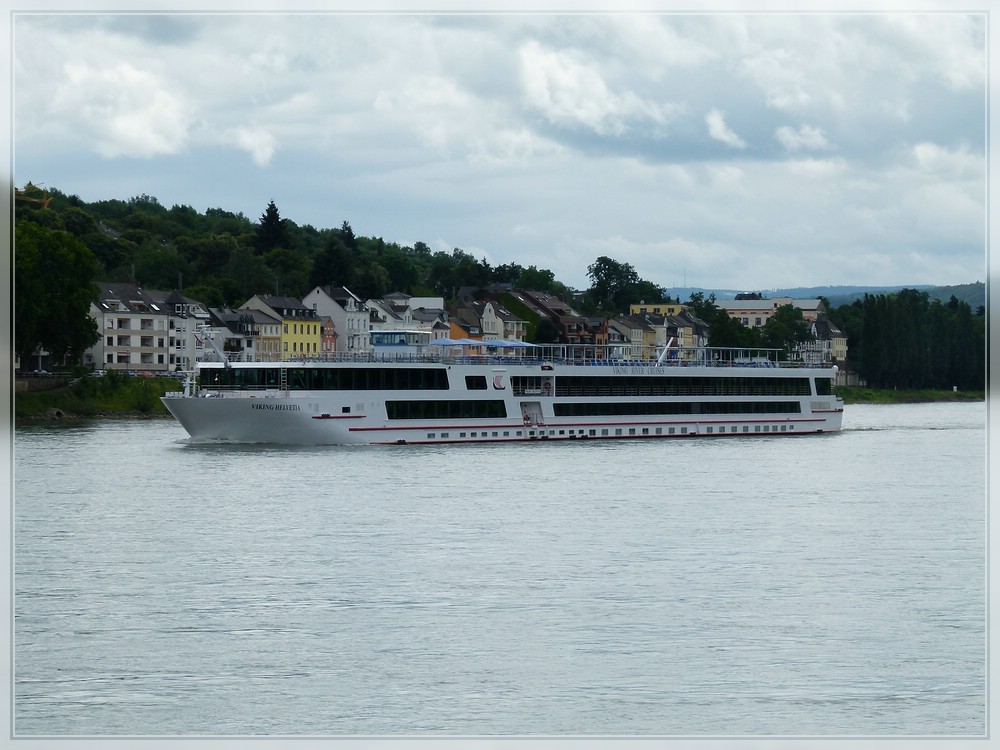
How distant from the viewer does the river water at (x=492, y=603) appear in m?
17.7

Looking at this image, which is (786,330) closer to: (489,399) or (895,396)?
(895,396)

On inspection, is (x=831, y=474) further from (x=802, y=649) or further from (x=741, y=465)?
(x=802, y=649)

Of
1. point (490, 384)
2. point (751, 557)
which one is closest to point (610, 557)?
point (751, 557)

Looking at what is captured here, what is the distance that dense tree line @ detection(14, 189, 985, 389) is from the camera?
110 m

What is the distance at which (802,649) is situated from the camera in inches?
802

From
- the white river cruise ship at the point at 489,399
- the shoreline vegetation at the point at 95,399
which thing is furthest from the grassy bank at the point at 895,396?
the shoreline vegetation at the point at 95,399

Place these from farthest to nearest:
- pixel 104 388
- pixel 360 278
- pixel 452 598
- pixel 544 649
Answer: pixel 360 278 < pixel 104 388 < pixel 452 598 < pixel 544 649

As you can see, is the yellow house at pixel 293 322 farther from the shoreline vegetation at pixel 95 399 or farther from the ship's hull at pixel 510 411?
the ship's hull at pixel 510 411

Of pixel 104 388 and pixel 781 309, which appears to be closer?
pixel 104 388

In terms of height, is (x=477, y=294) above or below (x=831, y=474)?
above

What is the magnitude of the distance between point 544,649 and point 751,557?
857 cm

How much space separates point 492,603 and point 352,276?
312ft

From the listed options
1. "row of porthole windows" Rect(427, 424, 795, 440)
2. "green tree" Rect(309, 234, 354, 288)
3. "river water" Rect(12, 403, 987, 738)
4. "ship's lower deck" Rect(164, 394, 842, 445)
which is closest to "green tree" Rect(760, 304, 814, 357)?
"green tree" Rect(309, 234, 354, 288)

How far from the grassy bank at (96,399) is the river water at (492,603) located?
26.4 m
